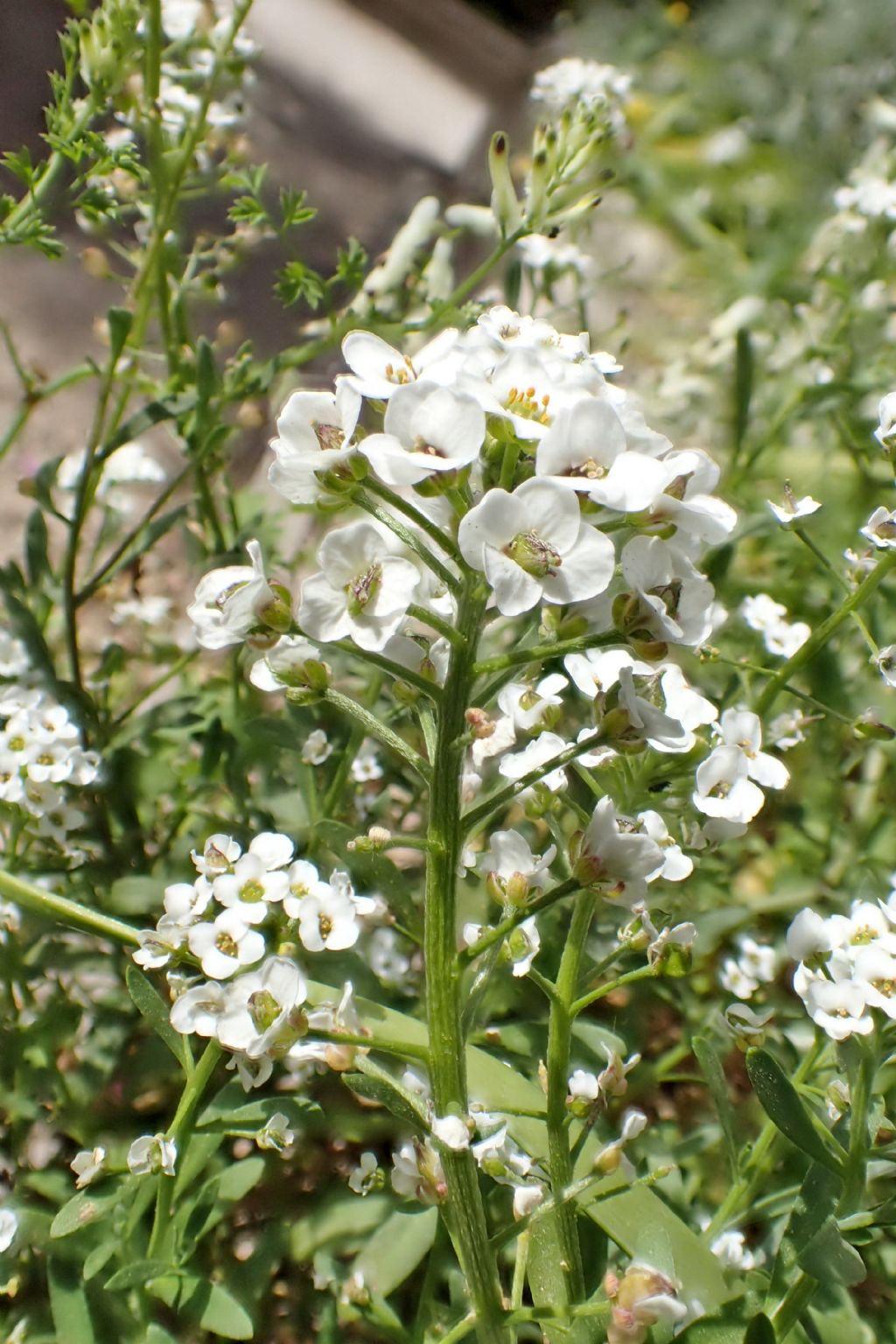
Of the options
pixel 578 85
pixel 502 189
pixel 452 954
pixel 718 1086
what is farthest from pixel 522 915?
pixel 578 85

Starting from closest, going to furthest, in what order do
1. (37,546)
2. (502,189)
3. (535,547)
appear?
1. (535,547)
2. (502,189)
3. (37,546)

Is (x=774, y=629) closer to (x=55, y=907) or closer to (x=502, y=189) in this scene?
(x=502, y=189)

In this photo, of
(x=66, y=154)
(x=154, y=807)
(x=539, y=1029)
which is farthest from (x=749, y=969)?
(x=66, y=154)

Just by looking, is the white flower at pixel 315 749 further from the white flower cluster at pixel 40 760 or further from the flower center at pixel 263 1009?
the flower center at pixel 263 1009

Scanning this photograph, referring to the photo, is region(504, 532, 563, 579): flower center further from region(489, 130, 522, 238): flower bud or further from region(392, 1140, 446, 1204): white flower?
region(489, 130, 522, 238): flower bud

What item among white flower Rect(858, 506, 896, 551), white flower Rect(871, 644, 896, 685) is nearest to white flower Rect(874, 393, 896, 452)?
white flower Rect(858, 506, 896, 551)

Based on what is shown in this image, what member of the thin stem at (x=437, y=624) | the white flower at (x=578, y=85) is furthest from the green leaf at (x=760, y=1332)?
the white flower at (x=578, y=85)
